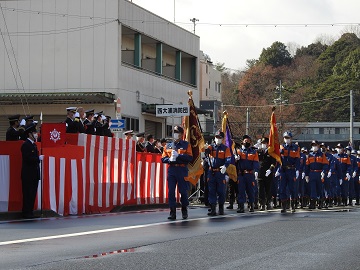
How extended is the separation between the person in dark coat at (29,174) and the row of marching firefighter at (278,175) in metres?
4.49

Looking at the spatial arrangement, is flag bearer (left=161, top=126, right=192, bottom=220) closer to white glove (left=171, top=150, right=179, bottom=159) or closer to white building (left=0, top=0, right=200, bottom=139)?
white glove (left=171, top=150, right=179, bottom=159)

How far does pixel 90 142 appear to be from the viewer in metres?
19.4

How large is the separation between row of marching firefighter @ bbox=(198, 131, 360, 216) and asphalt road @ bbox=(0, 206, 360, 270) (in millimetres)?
2868

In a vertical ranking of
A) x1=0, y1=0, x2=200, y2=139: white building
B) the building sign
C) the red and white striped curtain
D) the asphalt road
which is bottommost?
the asphalt road

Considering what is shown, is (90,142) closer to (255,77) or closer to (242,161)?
(242,161)

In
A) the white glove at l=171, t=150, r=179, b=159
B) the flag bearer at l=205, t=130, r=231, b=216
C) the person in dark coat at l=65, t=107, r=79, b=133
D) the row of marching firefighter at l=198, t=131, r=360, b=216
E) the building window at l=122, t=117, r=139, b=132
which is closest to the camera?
the white glove at l=171, t=150, r=179, b=159

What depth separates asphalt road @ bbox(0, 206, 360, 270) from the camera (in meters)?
9.74

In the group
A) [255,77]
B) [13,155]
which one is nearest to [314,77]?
[255,77]

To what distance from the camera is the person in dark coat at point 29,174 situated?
17.1 metres

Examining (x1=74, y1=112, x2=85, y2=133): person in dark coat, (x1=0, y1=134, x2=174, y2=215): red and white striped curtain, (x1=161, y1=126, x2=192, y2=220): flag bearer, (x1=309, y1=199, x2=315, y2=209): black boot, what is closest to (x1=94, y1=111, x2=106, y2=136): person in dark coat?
(x1=0, y1=134, x2=174, y2=215): red and white striped curtain

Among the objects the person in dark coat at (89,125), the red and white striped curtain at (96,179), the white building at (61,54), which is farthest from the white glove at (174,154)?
the white building at (61,54)

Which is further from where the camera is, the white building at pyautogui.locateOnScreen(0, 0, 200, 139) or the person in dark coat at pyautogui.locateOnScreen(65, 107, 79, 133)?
the white building at pyautogui.locateOnScreen(0, 0, 200, 139)

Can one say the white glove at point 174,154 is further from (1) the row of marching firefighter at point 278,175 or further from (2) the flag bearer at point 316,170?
(2) the flag bearer at point 316,170

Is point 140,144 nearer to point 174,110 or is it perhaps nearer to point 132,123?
point 174,110
